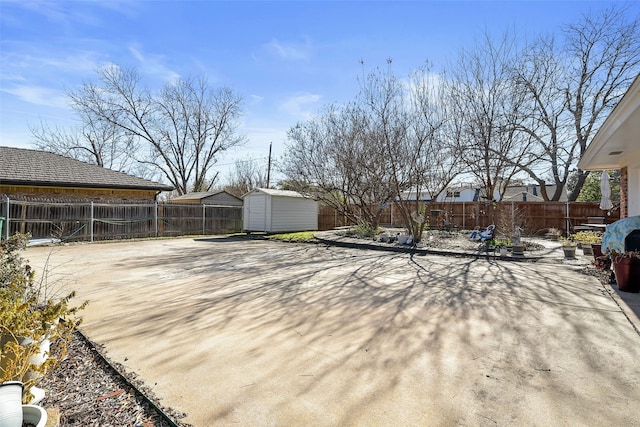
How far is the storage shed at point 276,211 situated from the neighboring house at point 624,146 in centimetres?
1190

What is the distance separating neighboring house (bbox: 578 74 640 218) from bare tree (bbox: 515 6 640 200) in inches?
176

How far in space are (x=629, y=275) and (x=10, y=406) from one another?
702 cm

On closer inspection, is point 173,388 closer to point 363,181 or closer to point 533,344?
point 533,344

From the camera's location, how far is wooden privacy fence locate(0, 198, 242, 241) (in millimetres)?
11848

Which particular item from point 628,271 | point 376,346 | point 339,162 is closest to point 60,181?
point 339,162

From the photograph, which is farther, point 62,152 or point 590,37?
point 62,152

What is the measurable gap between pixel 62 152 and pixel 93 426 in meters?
27.8

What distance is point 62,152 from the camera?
23438mm

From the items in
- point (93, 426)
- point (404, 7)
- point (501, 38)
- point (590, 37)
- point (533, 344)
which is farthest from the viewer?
point (590, 37)

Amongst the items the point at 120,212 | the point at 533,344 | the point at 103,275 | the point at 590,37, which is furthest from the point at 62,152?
the point at 590,37

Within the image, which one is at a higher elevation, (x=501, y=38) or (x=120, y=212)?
(x=501, y=38)

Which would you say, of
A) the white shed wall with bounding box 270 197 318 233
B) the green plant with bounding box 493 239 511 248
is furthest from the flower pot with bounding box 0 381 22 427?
the white shed wall with bounding box 270 197 318 233

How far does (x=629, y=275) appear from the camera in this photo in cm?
500

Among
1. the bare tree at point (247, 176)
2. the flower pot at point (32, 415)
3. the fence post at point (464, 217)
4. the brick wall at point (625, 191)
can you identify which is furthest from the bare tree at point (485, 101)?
the bare tree at point (247, 176)
